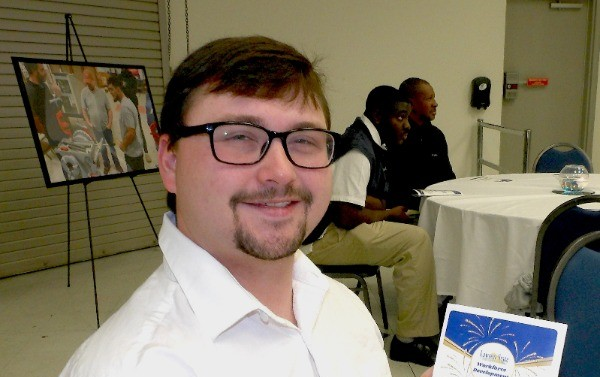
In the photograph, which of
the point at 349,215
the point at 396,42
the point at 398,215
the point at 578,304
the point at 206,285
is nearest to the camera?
the point at 206,285

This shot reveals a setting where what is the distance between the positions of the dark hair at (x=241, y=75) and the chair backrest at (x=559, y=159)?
9.71 ft

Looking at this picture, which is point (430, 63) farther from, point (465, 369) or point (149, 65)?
point (465, 369)

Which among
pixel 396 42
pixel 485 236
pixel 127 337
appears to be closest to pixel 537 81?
pixel 396 42

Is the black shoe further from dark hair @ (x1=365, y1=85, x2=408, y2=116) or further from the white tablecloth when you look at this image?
dark hair @ (x1=365, y1=85, x2=408, y2=116)

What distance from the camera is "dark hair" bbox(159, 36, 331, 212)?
2.47 feet

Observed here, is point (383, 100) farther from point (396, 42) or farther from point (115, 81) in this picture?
point (396, 42)

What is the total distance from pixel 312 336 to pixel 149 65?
3.89 meters

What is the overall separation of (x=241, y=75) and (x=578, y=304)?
2.99ft

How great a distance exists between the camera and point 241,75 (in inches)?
29.5

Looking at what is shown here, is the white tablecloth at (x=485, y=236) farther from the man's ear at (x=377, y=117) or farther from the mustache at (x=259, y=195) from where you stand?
the mustache at (x=259, y=195)

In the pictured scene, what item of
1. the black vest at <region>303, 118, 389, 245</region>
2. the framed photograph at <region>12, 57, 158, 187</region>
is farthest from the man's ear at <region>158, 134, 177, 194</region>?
the framed photograph at <region>12, 57, 158, 187</region>

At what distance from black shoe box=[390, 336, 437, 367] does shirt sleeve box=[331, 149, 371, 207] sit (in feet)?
2.31

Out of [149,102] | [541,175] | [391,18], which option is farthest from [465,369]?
[391,18]

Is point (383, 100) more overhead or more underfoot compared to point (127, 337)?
more overhead
